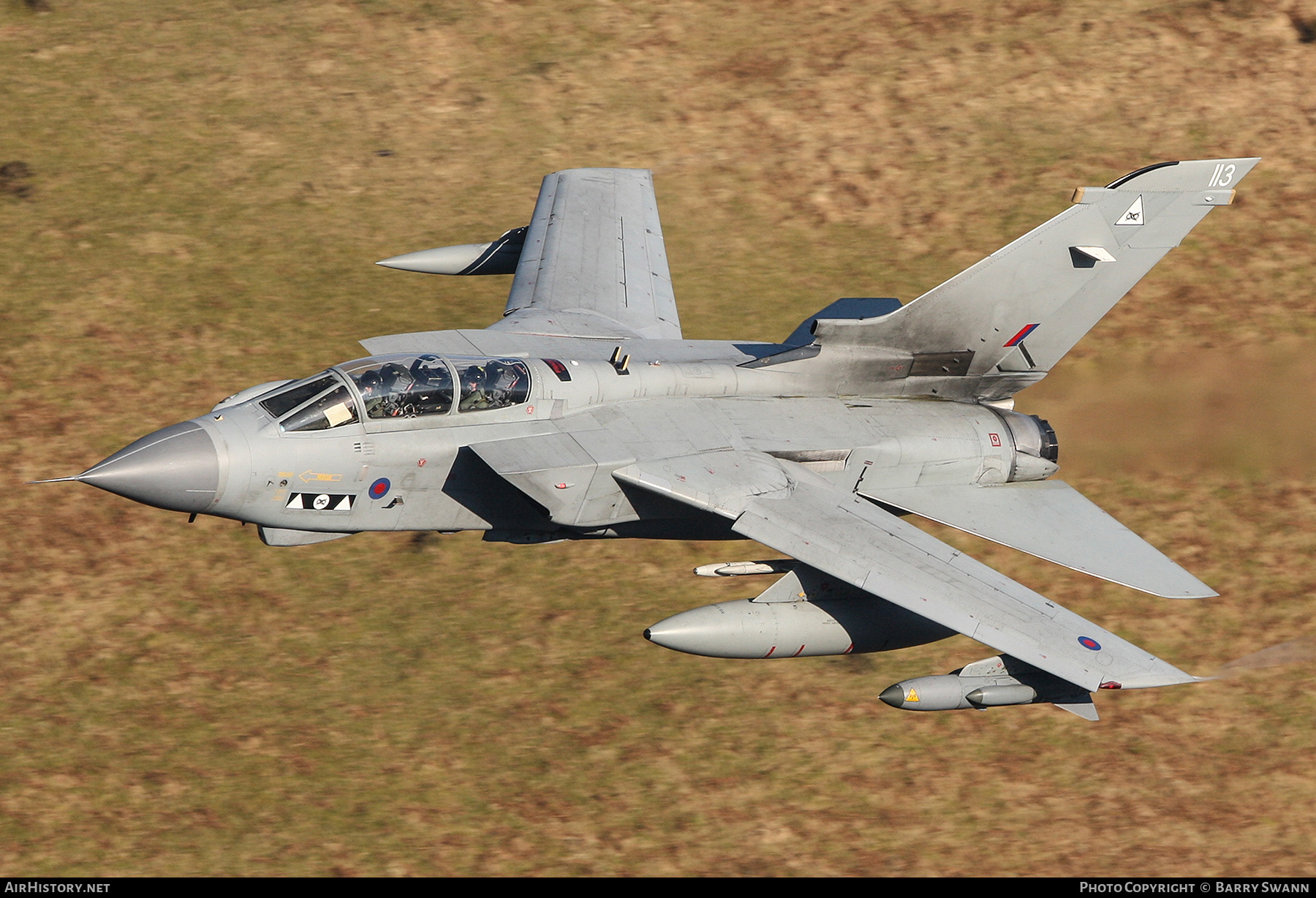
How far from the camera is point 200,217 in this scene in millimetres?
26016

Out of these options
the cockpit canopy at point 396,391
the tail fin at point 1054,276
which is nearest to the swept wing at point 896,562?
the cockpit canopy at point 396,391

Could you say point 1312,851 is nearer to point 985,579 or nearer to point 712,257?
point 985,579

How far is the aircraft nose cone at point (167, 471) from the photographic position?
1451 centimetres

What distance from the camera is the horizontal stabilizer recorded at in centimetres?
1722

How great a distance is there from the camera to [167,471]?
48.2 feet

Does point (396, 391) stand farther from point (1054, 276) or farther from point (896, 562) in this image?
point (1054, 276)

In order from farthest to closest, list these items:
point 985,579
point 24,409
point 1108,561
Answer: point 24,409, point 1108,561, point 985,579

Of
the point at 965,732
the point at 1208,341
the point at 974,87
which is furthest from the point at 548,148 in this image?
the point at 965,732

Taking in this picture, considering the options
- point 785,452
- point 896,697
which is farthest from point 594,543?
point 896,697

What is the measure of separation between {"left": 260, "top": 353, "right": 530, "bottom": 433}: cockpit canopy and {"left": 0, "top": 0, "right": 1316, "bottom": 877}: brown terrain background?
453 cm

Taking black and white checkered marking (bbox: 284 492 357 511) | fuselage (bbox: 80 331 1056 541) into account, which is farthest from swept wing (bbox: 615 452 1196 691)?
black and white checkered marking (bbox: 284 492 357 511)

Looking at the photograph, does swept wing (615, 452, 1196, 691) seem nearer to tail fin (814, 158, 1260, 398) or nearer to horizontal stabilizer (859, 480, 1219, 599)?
horizontal stabilizer (859, 480, 1219, 599)

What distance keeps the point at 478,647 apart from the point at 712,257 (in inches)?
429

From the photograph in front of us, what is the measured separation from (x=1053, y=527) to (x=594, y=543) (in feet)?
23.5
